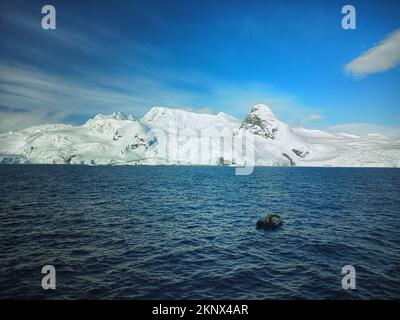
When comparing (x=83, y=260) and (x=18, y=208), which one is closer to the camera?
(x=83, y=260)

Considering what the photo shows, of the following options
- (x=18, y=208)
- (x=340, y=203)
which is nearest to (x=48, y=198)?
(x=18, y=208)

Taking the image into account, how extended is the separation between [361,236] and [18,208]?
55617 mm

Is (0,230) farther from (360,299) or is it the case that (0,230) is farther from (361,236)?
(361,236)

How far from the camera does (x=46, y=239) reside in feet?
104

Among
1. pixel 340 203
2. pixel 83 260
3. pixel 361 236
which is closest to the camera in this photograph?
pixel 83 260

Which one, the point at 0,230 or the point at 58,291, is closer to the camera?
the point at 58,291

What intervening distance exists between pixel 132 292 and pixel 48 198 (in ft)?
168

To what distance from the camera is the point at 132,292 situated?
771 inches
